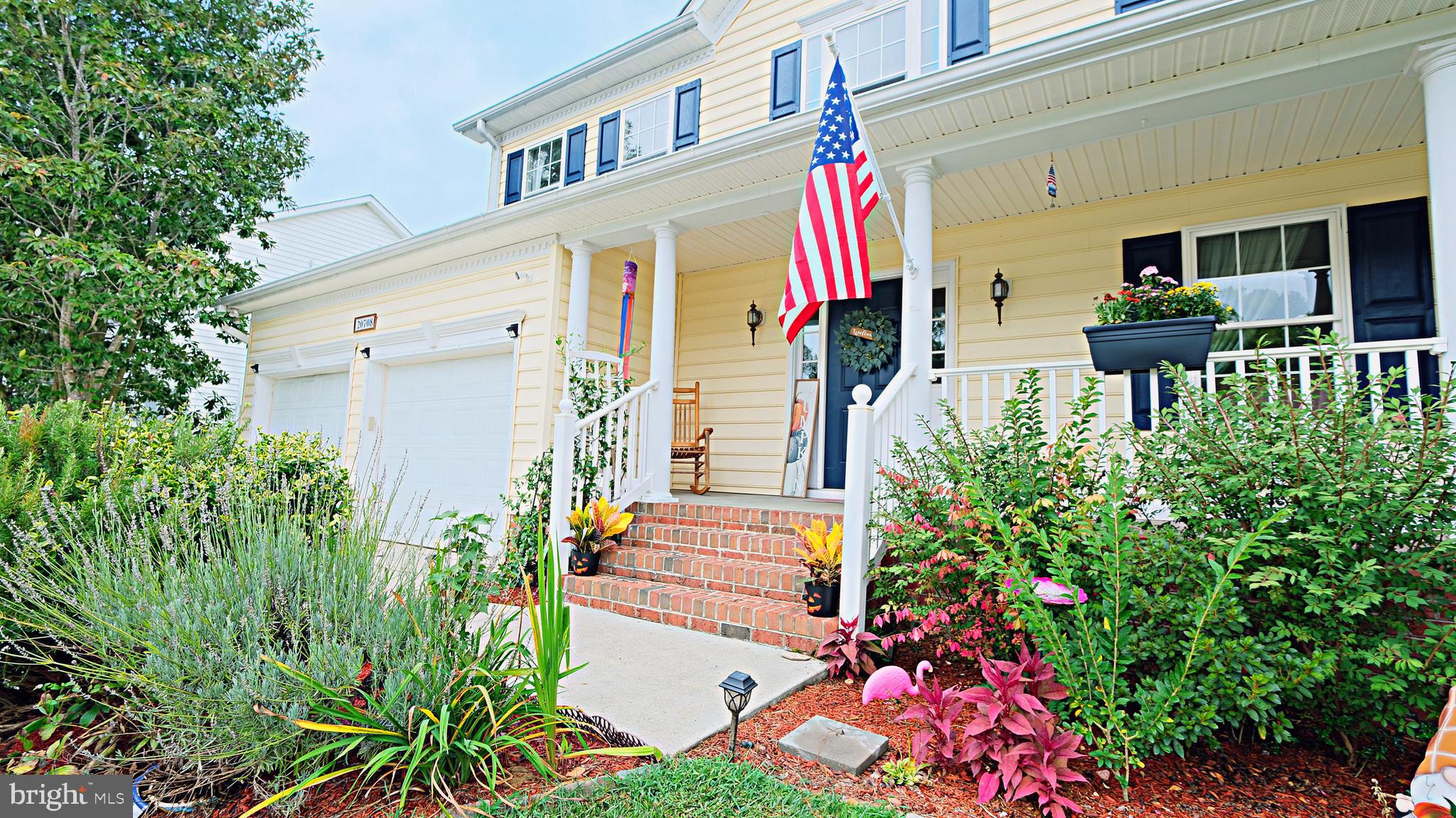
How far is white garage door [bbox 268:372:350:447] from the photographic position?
326 inches

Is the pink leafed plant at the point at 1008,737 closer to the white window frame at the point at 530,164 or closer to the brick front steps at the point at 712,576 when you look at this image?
the brick front steps at the point at 712,576

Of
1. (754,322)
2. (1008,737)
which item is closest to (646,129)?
(754,322)

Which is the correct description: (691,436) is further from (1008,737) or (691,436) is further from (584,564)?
(1008,737)

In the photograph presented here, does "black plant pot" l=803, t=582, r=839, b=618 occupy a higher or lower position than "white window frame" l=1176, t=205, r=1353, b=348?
lower

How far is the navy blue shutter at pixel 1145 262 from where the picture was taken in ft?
14.7

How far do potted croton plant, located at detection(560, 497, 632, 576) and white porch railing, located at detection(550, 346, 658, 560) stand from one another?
130 millimetres

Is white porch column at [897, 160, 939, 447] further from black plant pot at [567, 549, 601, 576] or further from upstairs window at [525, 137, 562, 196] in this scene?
upstairs window at [525, 137, 562, 196]

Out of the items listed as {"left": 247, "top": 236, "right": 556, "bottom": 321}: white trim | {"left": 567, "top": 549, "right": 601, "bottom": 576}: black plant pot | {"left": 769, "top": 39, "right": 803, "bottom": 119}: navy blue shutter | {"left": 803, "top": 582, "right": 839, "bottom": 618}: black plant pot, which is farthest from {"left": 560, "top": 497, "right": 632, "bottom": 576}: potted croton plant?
{"left": 769, "top": 39, "right": 803, "bottom": 119}: navy blue shutter

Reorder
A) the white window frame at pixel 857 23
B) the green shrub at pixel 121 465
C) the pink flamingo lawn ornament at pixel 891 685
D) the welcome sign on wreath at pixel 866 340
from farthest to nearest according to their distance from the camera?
the welcome sign on wreath at pixel 866 340
the white window frame at pixel 857 23
the green shrub at pixel 121 465
the pink flamingo lawn ornament at pixel 891 685

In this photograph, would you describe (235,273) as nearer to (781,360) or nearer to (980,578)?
(781,360)

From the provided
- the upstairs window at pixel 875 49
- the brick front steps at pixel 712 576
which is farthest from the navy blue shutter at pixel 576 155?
the brick front steps at pixel 712 576

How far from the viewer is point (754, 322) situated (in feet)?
20.7

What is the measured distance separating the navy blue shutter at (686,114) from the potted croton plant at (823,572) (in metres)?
4.86

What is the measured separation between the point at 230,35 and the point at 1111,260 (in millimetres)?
10457
